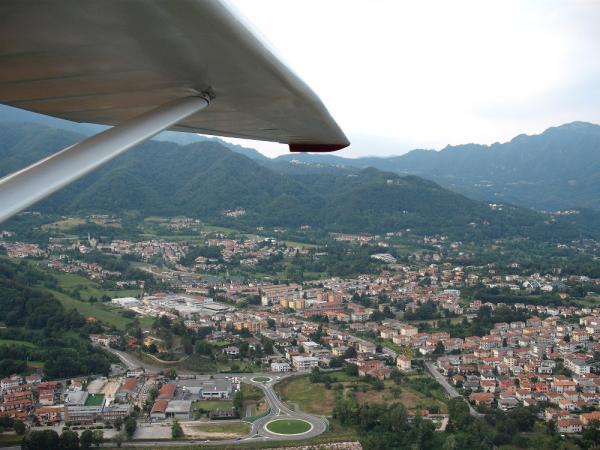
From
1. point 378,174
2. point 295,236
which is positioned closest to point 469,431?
point 295,236

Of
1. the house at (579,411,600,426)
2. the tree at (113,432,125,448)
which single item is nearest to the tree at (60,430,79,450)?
the tree at (113,432,125,448)

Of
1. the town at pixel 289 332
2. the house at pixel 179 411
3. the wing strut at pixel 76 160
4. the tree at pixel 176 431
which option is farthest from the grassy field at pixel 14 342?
the wing strut at pixel 76 160

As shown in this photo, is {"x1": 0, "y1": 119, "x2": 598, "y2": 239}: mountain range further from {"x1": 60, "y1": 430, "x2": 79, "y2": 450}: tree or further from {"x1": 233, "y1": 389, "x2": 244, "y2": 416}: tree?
{"x1": 60, "y1": 430, "x2": 79, "y2": 450}: tree

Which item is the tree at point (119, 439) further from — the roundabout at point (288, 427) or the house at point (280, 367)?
the house at point (280, 367)

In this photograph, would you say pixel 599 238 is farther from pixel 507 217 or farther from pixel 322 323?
pixel 322 323

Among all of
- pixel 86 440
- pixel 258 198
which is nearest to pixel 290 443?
pixel 86 440

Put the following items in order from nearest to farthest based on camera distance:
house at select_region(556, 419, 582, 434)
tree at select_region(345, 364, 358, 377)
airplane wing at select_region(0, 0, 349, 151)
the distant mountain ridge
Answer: airplane wing at select_region(0, 0, 349, 151) < house at select_region(556, 419, 582, 434) < tree at select_region(345, 364, 358, 377) < the distant mountain ridge
